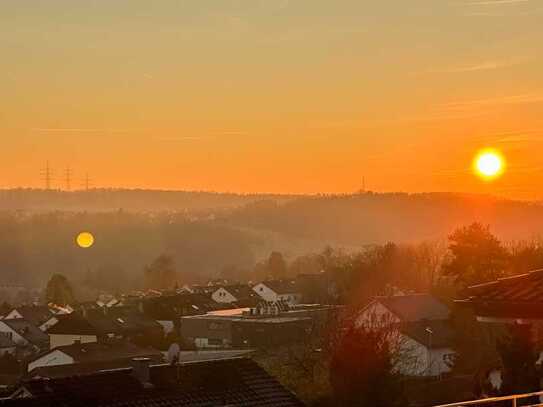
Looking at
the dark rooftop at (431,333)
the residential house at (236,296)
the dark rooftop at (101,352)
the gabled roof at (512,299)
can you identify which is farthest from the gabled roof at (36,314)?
the gabled roof at (512,299)

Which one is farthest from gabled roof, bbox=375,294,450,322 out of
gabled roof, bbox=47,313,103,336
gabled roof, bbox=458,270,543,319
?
gabled roof, bbox=458,270,543,319

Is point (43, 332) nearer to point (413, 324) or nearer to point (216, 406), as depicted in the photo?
point (413, 324)

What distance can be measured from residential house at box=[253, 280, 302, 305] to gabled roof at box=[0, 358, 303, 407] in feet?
247

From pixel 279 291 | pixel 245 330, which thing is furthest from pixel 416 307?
pixel 279 291

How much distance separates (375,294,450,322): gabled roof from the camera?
57.2m

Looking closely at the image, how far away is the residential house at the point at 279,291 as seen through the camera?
101500 mm

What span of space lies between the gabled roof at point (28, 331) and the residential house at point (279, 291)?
30070 mm

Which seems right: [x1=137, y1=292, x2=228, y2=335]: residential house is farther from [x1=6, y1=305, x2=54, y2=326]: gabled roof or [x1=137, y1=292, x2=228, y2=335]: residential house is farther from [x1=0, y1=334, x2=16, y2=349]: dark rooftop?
[x1=0, y1=334, x2=16, y2=349]: dark rooftop

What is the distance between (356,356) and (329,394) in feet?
12.6

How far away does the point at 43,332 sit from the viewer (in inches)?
2921

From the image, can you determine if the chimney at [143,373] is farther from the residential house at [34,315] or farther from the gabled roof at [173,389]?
the residential house at [34,315]

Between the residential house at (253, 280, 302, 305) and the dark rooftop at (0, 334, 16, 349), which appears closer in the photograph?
the dark rooftop at (0, 334, 16, 349)

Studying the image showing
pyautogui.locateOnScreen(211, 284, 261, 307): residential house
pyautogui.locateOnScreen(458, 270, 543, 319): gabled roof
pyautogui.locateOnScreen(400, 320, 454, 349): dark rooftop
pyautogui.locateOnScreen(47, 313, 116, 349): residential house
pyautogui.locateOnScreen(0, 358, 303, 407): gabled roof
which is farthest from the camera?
pyautogui.locateOnScreen(211, 284, 261, 307): residential house

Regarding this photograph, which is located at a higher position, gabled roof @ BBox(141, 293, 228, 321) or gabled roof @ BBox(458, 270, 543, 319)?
gabled roof @ BBox(458, 270, 543, 319)
